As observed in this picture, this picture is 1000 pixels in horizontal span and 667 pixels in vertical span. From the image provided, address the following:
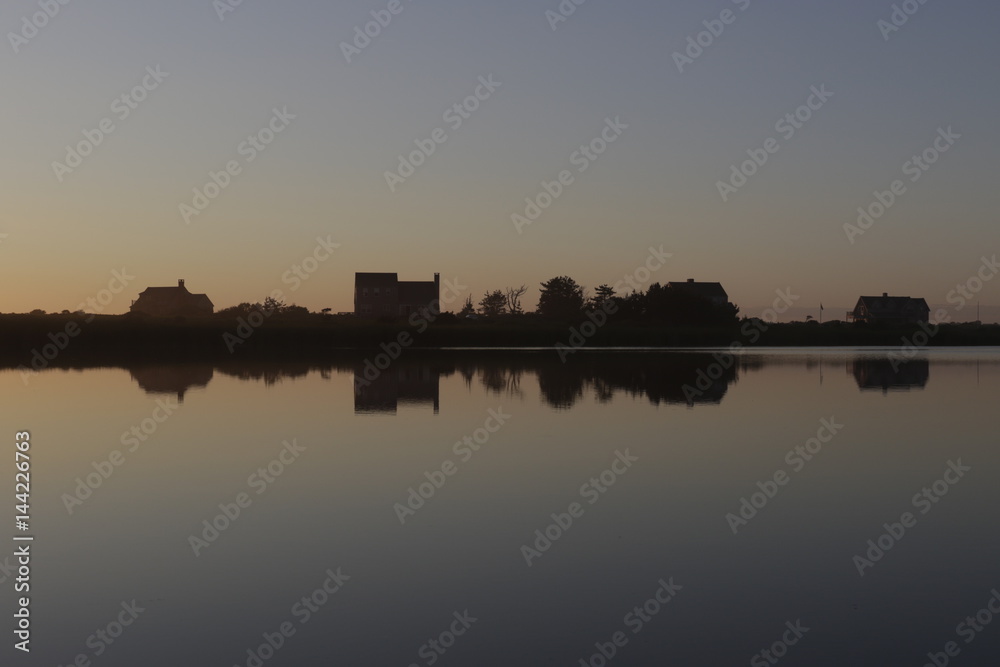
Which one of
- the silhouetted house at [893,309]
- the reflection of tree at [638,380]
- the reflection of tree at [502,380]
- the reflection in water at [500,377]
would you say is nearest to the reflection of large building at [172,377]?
the reflection in water at [500,377]

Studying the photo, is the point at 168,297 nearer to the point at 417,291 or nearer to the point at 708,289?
the point at 417,291

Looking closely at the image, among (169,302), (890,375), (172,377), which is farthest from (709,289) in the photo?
(172,377)

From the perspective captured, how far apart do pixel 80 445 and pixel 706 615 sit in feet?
48.9

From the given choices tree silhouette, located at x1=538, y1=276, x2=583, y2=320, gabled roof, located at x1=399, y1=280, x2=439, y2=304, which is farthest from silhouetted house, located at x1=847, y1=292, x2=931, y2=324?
gabled roof, located at x1=399, y1=280, x2=439, y2=304

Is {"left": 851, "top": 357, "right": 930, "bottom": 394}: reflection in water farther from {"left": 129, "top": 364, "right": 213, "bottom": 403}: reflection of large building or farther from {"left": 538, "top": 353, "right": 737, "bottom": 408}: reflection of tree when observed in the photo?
{"left": 129, "top": 364, "right": 213, "bottom": 403}: reflection of large building

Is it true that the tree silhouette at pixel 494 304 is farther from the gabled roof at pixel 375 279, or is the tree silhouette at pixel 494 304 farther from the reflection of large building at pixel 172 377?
A: the reflection of large building at pixel 172 377

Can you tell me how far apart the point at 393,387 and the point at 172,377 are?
11.4m

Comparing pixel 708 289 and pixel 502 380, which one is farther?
pixel 708 289

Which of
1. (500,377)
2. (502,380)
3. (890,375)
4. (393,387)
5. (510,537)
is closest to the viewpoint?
(510,537)

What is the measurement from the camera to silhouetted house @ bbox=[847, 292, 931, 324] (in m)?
148

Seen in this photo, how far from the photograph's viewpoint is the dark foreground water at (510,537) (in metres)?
8.02

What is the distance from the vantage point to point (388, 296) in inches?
5098

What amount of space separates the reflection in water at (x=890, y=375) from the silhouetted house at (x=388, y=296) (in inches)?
3148

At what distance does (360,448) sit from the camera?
18.9 meters
